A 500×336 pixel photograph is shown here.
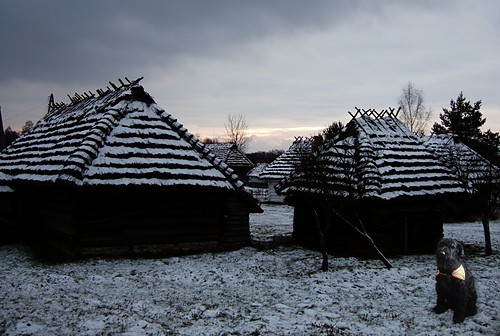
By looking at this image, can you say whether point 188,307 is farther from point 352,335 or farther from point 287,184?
point 287,184

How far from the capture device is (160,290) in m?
8.57

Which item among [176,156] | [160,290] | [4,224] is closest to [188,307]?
[160,290]

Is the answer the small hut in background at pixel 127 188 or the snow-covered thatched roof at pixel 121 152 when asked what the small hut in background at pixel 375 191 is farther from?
the snow-covered thatched roof at pixel 121 152

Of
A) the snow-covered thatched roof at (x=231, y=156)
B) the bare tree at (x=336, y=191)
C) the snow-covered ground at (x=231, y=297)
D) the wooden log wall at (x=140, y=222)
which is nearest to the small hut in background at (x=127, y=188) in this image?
the wooden log wall at (x=140, y=222)

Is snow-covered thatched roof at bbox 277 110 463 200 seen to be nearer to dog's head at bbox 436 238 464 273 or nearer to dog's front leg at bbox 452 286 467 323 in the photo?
dog's head at bbox 436 238 464 273

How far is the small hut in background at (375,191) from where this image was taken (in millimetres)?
11852

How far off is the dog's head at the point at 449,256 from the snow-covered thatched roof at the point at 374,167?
3852 millimetres

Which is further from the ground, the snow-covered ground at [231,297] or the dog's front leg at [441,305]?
the dog's front leg at [441,305]

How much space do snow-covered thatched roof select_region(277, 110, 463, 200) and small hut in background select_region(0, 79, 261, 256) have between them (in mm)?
2853

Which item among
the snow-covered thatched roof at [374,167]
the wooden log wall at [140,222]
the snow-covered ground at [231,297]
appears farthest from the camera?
the snow-covered thatched roof at [374,167]

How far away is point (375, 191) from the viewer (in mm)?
11750

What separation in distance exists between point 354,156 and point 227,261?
18.3ft

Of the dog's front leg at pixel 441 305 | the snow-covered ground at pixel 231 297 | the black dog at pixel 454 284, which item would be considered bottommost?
the snow-covered ground at pixel 231 297

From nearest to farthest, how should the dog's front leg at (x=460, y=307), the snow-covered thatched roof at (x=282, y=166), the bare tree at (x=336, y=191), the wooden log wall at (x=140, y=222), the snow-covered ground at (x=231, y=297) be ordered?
1. the snow-covered ground at (x=231, y=297)
2. the dog's front leg at (x=460, y=307)
3. the bare tree at (x=336, y=191)
4. the wooden log wall at (x=140, y=222)
5. the snow-covered thatched roof at (x=282, y=166)
